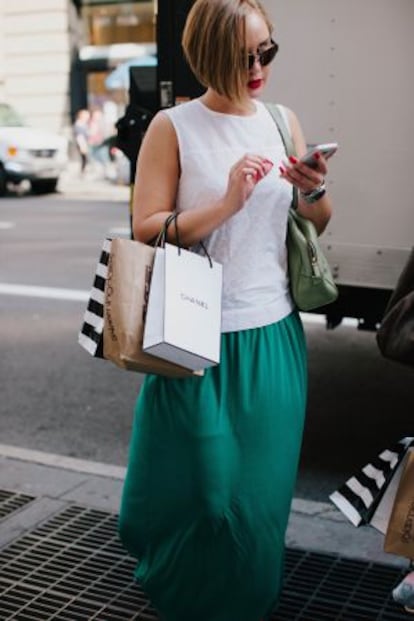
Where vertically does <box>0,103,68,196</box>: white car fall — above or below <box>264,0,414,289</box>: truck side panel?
below

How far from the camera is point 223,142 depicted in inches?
107

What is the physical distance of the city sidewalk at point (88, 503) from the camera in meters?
3.91

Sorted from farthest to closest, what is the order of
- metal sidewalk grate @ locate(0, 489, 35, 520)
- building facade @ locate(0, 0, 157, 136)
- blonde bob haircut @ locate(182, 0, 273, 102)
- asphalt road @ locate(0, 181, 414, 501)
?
building facade @ locate(0, 0, 157, 136) < asphalt road @ locate(0, 181, 414, 501) < metal sidewalk grate @ locate(0, 489, 35, 520) < blonde bob haircut @ locate(182, 0, 273, 102)

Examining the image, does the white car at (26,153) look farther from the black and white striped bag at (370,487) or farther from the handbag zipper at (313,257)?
the black and white striped bag at (370,487)

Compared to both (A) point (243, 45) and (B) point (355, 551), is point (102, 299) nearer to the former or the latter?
(A) point (243, 45)

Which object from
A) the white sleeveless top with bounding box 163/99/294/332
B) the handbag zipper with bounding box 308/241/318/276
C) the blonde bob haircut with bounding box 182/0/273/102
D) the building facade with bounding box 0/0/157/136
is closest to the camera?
the blonde bob haircut with bounding box 182/0/273/102

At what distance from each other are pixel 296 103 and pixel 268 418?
6.43 feet

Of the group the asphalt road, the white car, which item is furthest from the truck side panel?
the white car

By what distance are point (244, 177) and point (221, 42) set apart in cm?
39

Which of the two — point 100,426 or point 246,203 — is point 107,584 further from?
point 100,426

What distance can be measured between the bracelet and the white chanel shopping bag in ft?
1.09

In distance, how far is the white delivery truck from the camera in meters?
4.11

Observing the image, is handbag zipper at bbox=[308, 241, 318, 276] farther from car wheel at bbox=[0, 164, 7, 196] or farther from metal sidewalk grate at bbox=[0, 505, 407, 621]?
car wheel at bbox=[0, 164, 7, 196]

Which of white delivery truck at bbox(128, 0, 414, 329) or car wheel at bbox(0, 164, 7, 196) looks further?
car wheel at bbox(0, 164, 7, 196)
